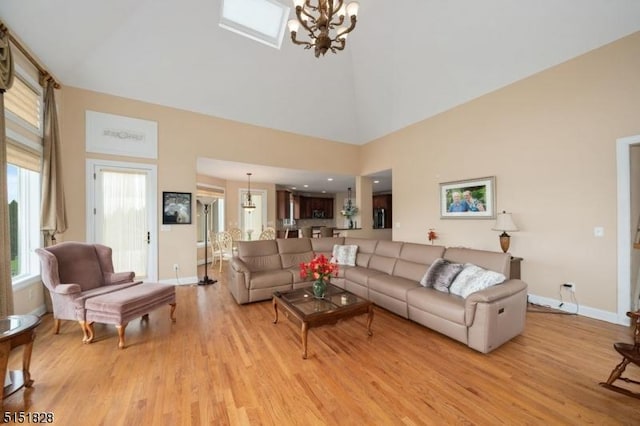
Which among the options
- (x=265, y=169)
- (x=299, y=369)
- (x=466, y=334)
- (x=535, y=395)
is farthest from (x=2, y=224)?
(x=535, y=395)

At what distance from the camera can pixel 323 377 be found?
203 cm

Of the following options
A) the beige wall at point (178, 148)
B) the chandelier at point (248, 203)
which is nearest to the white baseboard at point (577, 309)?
the beige wall at point (178, 148)

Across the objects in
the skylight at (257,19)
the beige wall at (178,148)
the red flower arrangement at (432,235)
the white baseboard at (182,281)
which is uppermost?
the skylight at (257,19)

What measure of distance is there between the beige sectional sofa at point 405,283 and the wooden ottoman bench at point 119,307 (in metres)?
1.21

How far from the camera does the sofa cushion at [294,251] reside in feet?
15.1

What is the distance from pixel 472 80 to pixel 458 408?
4745 mm

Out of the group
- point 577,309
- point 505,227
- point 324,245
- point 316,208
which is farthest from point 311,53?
point 316,208

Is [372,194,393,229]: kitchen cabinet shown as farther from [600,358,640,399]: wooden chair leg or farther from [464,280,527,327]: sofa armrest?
[600,358,640,399]: wooden chair leg

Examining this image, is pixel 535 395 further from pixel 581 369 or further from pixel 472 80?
pixel 472 80

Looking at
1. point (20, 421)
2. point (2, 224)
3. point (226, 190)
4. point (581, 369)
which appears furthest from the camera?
point (226, 190)

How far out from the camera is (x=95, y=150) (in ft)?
13.7

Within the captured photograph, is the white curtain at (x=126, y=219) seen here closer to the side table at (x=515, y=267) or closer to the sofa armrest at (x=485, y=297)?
the sofa armrest at (x=485, y=297)

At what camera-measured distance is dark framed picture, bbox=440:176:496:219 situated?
4199mm

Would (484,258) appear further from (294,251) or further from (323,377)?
(294,251)
